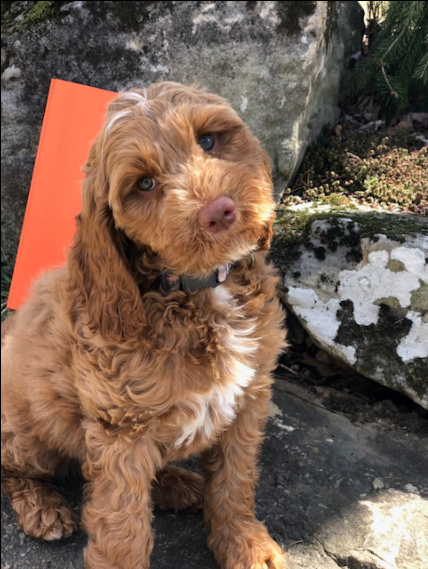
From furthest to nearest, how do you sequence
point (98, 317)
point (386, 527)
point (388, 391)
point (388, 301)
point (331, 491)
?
point (388, 391), point (388, 301), point (331, 491), point (386, 527), point (98, 317)

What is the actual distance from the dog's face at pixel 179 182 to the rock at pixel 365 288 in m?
1.31

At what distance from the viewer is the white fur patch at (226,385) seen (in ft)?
8.88

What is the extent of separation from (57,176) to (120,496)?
2.22 m

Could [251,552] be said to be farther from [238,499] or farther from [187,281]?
[187,281]

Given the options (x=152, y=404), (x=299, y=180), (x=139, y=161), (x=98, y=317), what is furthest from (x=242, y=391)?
(x=299, y=180)

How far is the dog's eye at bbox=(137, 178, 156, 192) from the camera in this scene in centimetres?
242

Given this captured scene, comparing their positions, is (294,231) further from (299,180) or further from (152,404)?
(152,404)

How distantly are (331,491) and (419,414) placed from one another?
2.56ft

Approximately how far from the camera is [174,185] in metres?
2.34

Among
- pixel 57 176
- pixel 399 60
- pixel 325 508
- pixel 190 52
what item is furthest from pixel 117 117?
pixel 399 60

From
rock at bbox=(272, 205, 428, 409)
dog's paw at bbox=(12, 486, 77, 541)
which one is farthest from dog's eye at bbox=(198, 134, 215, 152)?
dog's paw at bbox=(12, 486, 77, 541)

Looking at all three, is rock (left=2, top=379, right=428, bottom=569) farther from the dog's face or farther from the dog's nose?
the dog's nose

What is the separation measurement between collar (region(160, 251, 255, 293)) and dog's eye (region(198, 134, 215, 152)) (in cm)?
52

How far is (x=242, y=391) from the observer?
9.19 feet
